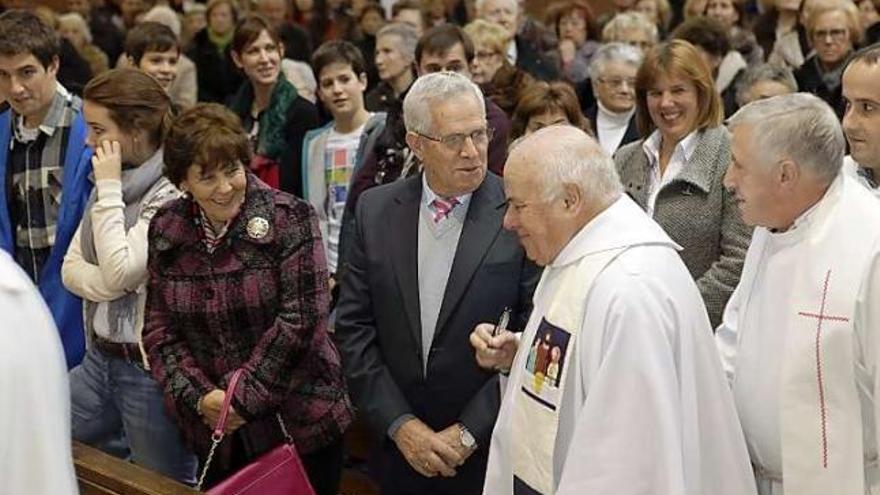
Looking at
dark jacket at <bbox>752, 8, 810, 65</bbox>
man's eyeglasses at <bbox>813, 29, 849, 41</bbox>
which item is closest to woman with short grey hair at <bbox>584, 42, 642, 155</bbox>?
man's eyeglasses at <bbox>813, 29, 849, 41</bbox>

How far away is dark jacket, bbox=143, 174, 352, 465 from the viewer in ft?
11.5

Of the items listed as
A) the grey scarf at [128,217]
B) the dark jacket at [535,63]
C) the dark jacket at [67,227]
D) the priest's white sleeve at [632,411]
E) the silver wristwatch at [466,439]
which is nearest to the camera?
the priest's white sleeve at [632,411]

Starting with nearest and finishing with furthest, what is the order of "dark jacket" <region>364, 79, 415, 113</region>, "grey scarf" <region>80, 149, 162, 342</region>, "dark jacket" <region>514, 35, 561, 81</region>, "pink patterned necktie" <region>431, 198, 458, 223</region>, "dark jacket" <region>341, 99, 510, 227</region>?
"pink patterned necktie" <region>431, 198, 458, 223</region> < "grey scarf" <region>80, 149, 162, 342</region> < "dark jacket" <region>341, 99, 510, 227</region> < "dark jacket" <region>364, 79, 415, 113</region> < "dark jacket" <region>514, 35, 561, 81</region>

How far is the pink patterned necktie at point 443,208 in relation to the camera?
3.54 meters

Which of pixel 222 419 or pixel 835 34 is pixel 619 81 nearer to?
pixel 835 34

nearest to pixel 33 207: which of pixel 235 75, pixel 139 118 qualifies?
pixel 139 118

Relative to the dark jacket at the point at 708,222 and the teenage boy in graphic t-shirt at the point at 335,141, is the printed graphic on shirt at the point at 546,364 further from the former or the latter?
the teenage boy in graphic t-shirt at the point at 335,141

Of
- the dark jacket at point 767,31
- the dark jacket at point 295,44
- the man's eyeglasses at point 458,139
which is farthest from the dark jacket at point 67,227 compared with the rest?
the dark jacket at point 767,31

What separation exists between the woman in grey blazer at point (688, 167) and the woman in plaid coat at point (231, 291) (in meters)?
1.03

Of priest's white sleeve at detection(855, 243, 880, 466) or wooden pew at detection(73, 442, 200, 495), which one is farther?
wooden pew at detection(73, 442, 200, 495)

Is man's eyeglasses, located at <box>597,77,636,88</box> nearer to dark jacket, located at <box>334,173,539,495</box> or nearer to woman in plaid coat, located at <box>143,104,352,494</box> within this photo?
dark jacket, located at <box>334,173,539,495</box>

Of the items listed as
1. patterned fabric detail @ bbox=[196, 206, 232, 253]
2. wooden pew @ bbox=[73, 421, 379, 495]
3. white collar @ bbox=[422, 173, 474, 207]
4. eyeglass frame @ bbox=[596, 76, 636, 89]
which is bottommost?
wooden pew @ bbox=[73, 421, 379, 495]

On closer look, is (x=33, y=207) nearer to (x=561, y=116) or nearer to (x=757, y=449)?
(x=561, y=116)

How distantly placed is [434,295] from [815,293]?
105 cm
